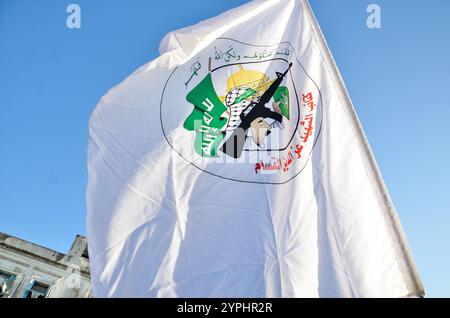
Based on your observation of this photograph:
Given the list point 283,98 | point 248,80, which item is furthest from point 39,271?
point 283,98

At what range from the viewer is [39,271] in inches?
504

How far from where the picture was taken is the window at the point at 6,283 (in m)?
12.2

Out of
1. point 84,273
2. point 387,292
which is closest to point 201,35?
point 387,292

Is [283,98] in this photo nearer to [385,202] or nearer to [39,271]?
[385,202]

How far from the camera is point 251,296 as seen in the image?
8.84 feet

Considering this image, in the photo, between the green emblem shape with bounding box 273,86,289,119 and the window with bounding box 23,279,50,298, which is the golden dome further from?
the window with bounding box 23,279,50,298

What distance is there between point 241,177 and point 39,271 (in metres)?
13.0

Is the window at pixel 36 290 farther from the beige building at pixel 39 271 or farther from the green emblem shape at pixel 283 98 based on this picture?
the green emblem shape at pixel 283 98

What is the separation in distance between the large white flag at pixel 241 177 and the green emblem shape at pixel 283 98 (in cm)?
2

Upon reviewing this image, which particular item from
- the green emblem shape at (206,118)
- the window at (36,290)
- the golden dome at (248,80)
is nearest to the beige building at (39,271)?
the window at (36,290)

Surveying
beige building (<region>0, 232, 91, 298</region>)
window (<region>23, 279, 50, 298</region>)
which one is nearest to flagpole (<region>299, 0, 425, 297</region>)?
beige building (<region>0, 232, 91, 298</region>)
